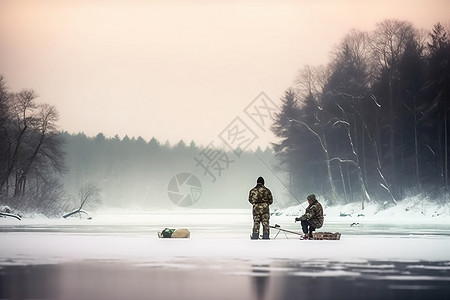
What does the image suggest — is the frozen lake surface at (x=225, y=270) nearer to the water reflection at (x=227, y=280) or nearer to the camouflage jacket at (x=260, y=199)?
the water reflection at (x=227, y=280)

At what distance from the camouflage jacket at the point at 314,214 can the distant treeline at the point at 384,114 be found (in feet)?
102

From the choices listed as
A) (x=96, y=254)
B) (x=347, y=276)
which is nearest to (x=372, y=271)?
(x=347, y=276)

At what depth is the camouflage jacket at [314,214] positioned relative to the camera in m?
26.6

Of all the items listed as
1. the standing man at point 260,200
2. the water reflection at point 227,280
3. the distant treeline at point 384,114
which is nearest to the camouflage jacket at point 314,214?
the standing man at point 260,200

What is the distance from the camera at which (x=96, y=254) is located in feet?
66.3

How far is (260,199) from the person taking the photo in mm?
25922

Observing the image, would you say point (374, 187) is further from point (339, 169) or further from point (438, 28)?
point (438, 28)

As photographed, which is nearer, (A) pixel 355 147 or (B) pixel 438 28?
(B) pixel 438 28

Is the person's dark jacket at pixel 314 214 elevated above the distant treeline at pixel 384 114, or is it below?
below

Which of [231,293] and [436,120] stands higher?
[436,120]

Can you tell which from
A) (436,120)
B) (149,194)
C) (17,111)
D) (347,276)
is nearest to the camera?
(347,276)

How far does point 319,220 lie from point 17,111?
144 ft

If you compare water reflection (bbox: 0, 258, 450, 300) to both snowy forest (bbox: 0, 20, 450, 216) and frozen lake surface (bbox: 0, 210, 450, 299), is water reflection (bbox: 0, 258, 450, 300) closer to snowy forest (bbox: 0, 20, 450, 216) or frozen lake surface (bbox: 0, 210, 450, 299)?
frozen lake surface (bbox: 0, 210, 450, 299)

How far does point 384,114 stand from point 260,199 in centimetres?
4188
